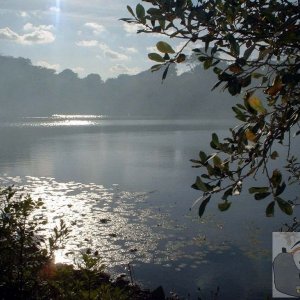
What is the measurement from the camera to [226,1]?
3615mm

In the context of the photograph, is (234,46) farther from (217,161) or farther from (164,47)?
(217,161)

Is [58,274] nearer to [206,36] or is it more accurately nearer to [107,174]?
[206,36]

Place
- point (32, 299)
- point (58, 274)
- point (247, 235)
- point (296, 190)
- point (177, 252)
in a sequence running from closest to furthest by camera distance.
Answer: point (58, 274), point (32, 299), point (177, 252), point (247, 235), point (296, 190)

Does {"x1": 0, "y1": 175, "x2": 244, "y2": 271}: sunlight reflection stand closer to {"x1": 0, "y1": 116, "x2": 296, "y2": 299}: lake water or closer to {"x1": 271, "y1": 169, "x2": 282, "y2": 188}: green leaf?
{"x1": 0, "y1": 116, "x2": 296, "y2": 299}: lake water

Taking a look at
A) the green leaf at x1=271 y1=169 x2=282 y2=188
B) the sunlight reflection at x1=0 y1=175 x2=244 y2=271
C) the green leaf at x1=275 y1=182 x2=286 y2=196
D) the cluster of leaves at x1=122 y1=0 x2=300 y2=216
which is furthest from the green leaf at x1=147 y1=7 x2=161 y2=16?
the sunlight reflection at x1=0 y1=175 x2=244 y2=271

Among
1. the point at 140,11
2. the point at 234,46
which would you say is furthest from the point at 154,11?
the point at 234,46

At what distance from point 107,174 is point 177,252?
2074 cm

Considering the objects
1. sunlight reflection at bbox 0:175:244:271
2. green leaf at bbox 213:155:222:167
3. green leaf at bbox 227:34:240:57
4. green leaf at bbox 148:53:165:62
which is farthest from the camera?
sunlight reflection at bbox 0:175:244:271

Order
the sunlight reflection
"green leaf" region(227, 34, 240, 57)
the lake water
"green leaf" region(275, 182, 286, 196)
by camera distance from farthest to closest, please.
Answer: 1. the sunlight reflection
2. the lake water
3. "green leaf" region(227, 34, 240, 57)
4. "green leaf" region(275, 182, 286, 196)

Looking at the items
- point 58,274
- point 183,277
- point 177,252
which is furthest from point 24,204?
point 177,252

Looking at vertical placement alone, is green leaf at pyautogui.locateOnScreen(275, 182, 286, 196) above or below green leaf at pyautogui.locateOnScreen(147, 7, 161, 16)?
below

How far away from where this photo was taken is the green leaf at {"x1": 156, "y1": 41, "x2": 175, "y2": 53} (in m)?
Answer: 3.29

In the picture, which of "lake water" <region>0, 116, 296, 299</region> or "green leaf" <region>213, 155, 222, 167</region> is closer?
"green leaf" <region>213, 155, 222, 167</region>

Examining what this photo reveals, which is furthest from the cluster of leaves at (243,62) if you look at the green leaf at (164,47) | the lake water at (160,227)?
the lake water at (160,227)
